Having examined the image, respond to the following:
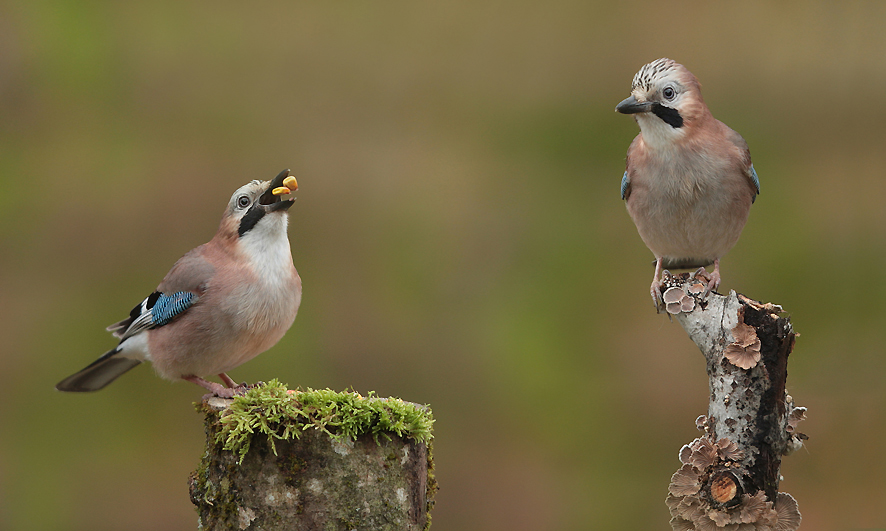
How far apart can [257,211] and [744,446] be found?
9.01 ft

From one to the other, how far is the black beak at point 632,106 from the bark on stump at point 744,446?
1130 millimetres

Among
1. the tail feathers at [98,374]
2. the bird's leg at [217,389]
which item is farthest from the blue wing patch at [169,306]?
the tail feathers at [98,374]

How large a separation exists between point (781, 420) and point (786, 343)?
0.34 meters

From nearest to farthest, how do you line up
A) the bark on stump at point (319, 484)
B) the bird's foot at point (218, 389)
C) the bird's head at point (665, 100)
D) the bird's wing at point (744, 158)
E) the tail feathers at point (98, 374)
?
the bark on stump at point (319, 484), the bird's foot at point (218, 389), the bird's head at point (665, 100), the bird's wing at point (744, 158), the tail feathers at point (98, 374)

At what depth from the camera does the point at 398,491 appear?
11.1 ft

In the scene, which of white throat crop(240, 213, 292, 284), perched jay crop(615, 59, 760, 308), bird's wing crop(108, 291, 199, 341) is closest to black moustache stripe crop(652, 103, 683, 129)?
perched jay crop(615, 59, 760, 308)

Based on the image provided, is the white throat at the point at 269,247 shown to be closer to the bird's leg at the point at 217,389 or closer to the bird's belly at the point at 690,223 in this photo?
the bird's leg at the point at 217,389

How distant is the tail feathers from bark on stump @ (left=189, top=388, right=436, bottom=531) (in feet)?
6.02

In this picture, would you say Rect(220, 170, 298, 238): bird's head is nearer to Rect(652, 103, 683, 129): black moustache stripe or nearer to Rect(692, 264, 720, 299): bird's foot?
Rect(652, 103, 683, 129): black moustache stripe

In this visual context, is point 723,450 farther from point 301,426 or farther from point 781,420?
point 301,426

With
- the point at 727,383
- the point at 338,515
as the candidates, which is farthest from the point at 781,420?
the point at 338,515

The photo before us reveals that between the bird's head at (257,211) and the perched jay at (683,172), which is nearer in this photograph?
the perched jay at (683,172)

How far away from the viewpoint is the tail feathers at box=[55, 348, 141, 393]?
4859mm

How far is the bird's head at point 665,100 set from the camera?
4031 millimetres
